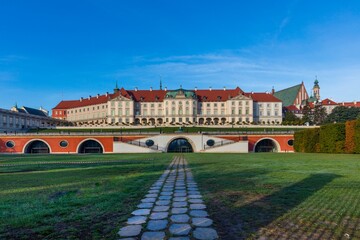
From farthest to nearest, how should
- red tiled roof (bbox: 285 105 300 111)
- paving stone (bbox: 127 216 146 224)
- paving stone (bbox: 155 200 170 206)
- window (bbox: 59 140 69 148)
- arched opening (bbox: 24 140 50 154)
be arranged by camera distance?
red tiled roof (bbox: 285 105 300 111) < arched opening (bbox: 24 140 50 154) < window (bbox: 59 140 69 148) < paving stone (bbox: 155 200 170 206) < paving stone (bbox: 127 216 146 224)

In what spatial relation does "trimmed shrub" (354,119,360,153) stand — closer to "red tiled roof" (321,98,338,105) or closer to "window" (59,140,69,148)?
"window" (59,140,69,148)

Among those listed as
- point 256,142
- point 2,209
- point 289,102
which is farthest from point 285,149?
point 289,102

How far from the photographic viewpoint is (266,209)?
541 centimetres

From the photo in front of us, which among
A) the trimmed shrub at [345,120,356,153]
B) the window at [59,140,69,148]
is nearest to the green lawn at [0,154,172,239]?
the trimmed shrub at [345,120,356,153]

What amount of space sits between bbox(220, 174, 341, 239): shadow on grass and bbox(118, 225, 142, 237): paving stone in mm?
1276

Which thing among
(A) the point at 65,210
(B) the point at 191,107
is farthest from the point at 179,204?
(B) the point at 191,107

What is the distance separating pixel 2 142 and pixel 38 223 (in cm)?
5735

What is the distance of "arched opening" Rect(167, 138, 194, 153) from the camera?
53125 mm

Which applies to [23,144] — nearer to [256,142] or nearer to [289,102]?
[256,142]

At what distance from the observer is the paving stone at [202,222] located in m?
4.34

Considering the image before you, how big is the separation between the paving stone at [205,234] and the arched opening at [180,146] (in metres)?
48.8

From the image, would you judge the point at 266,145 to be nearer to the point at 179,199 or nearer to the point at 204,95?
the point at 204,95

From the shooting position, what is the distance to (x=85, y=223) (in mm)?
4516

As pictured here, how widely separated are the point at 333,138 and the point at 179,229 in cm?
3652
